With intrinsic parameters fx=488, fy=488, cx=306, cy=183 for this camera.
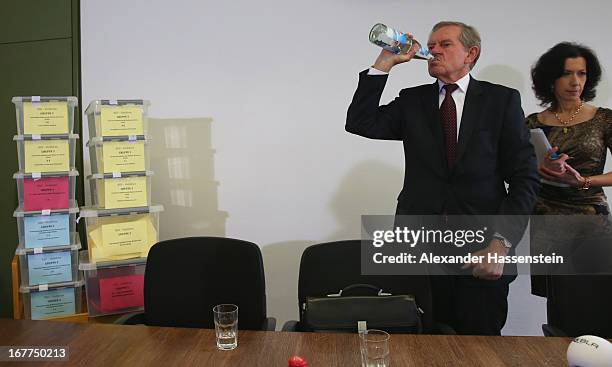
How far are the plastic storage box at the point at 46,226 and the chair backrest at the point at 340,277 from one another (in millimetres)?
1254

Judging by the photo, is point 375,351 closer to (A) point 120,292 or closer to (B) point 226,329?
(B) point 226,329

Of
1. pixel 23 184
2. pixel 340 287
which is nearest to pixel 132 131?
pixel 23 184

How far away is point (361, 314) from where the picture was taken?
1502mm

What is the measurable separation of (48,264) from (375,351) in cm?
183

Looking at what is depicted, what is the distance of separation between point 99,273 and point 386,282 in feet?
4.63

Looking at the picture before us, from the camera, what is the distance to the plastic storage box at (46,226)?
7.57 ft

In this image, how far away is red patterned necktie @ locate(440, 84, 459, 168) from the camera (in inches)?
77.3

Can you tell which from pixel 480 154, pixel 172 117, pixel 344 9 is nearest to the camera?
pixel 480 154

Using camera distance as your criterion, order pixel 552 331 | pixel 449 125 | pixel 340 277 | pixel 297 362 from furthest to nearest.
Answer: pixel 449 125 → pixel 340 277 → pixel 552 331 → pixel 297 362

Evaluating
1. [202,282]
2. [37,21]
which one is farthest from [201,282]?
[37,21]

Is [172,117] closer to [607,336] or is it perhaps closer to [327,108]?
[327,108]

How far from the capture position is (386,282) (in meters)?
1.88

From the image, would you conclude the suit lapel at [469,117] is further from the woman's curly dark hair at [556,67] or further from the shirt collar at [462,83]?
the woman's curly dark hair at [556,67]

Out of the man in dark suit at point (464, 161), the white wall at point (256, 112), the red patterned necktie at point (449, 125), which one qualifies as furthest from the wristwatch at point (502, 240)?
the white wall at point (256, 112)
